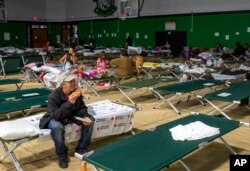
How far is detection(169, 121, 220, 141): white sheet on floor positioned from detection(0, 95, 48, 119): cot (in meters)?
2.58

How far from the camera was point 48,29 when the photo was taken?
82.9 ft

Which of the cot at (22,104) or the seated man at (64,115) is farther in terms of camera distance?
the cot at (22,104)

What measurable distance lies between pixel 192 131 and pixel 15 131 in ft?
6.70

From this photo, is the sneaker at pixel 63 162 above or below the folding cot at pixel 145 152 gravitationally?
below

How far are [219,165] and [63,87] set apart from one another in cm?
223

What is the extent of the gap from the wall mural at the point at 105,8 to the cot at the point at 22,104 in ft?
55.8

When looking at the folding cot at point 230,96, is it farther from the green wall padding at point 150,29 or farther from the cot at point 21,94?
the green wall padding at point 150,29

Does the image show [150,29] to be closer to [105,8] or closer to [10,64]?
[105,8]

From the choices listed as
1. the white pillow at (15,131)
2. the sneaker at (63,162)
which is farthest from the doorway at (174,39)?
the white pillow at (15,131)

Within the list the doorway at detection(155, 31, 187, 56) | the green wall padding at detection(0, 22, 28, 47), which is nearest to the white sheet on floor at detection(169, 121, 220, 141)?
the doorway at detection(155, 31, 187, 56)

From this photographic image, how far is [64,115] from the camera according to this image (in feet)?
13.1

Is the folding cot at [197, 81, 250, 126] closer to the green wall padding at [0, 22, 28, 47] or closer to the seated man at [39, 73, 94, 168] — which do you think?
the seated man at [39, 73, 94, 168]

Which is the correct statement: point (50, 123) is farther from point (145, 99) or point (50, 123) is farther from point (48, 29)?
point (48, 29)

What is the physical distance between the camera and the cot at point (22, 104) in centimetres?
513
